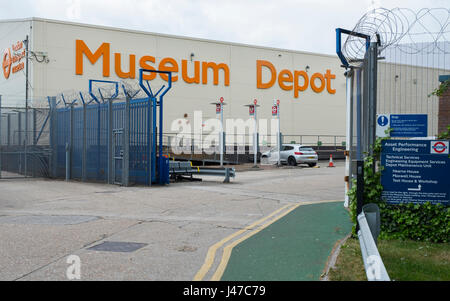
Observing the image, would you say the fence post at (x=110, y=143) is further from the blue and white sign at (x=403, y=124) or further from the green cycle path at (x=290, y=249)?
the blue and white sign at (x=403, y=124)

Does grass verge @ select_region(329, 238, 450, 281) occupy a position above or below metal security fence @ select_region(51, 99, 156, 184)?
below

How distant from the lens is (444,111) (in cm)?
815

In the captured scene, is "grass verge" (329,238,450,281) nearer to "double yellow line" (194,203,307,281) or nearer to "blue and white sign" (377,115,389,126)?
"double yellow line" (194,203,307,281)

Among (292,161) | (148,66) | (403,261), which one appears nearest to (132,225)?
(403,261)

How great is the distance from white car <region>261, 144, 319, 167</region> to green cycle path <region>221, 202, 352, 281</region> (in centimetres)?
1970

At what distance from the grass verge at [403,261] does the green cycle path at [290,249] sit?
296mm

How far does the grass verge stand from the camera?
5.48 metres

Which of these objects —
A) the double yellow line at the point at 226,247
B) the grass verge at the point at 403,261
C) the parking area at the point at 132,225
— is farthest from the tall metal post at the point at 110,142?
the grass verge at the point at 403,261

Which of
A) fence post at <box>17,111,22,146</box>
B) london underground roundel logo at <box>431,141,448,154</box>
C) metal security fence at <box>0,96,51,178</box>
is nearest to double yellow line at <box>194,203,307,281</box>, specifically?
london underground roundel logo at <box>431,141,448,154</box>

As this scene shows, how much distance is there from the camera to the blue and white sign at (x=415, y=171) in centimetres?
Result: 727

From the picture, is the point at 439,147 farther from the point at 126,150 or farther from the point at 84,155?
the point at 84,155
